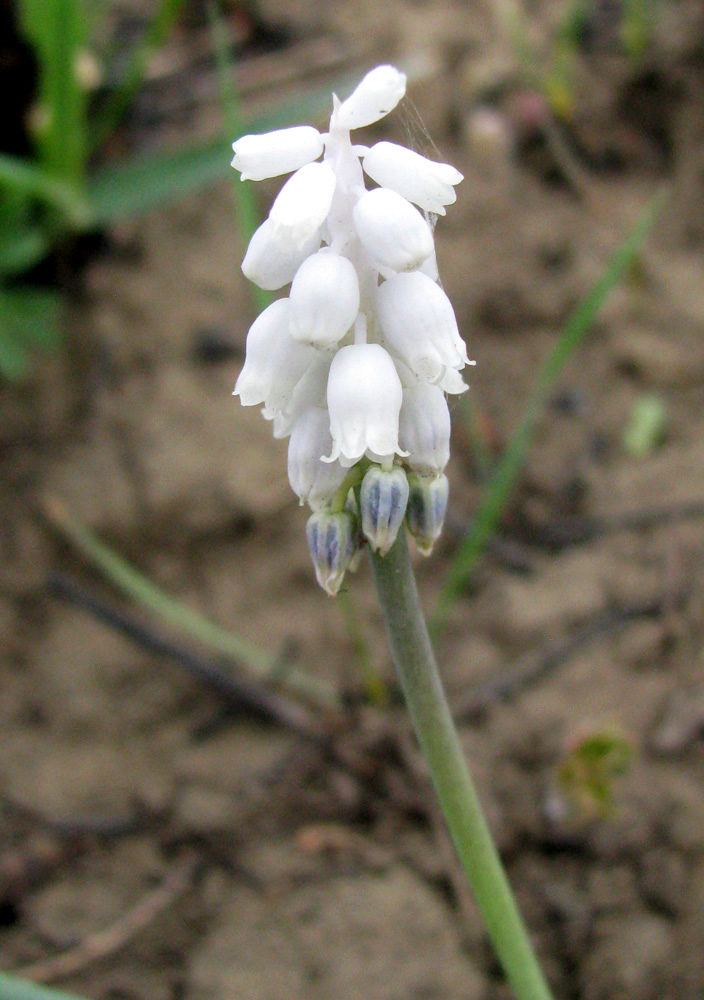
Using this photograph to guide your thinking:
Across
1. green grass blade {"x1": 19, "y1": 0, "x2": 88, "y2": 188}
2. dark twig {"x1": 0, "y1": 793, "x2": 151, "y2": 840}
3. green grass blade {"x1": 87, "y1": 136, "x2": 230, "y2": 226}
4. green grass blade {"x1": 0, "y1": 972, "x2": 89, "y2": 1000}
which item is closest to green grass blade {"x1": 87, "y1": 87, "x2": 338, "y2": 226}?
green grass blade {"x1": 87, "y1": 136, "x2": 230, "y2": 226}

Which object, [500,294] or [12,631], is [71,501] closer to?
Result: [12,631]

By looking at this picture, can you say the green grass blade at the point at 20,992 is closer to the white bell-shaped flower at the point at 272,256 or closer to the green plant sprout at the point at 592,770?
the white bell-shaped flower at the point at 272,256

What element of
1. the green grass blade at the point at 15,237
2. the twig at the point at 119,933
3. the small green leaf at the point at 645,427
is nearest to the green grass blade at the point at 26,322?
the green grass blade at the point at 15,237

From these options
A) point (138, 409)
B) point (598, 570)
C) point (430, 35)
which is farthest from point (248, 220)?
point (430, 35)

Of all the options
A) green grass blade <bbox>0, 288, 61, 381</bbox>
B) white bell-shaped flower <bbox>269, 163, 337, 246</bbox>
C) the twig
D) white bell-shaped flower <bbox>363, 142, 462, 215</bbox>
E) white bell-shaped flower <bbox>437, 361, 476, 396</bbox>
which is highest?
green grass blade <bbox>0, 288, 61, 381</bbox>

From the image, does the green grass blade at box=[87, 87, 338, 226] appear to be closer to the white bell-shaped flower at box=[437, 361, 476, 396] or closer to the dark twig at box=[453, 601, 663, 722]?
the dark twig at box=[453, 601, 663, 722]

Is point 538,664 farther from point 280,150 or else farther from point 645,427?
point 280,150
